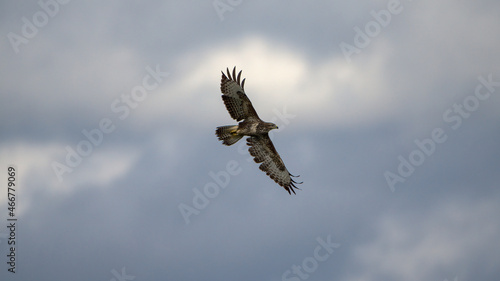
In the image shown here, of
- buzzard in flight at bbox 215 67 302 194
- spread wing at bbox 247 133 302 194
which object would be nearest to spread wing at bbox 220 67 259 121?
buzzard in flight at bbox 215 67 302 194

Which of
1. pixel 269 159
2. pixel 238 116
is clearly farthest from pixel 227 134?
pixel 269 159

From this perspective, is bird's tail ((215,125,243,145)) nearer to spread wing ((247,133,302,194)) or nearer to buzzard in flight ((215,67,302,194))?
buzzard in flight ((215,67,302,194))

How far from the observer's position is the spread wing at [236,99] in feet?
95.7

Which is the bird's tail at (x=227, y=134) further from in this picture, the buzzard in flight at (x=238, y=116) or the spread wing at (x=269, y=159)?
the spread wing at (x=269, y=159)

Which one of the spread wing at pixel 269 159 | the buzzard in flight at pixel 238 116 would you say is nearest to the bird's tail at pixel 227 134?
the buzzard in flight at pixel 238 116

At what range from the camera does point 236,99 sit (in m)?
29.4

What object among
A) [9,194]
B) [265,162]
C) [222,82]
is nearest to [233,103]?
[222,82]

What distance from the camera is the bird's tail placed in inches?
1160

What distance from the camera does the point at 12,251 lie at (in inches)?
1337

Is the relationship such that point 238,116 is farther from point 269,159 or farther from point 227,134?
point 269,159

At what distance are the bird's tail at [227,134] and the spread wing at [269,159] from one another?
1.55 meters

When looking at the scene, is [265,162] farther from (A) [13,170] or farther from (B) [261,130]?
(A) [13,170]

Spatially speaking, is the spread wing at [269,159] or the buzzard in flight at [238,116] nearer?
the buzzard in flight at [238,116]

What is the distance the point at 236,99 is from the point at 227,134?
1557 millimetres
